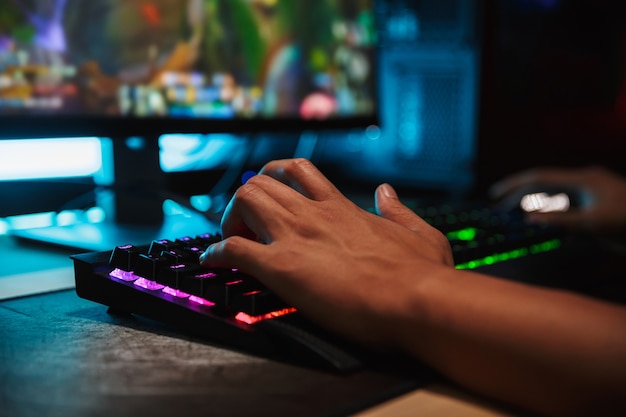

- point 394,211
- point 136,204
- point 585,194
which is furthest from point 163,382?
point 585,194

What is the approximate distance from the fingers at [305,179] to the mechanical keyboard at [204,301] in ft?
0.27

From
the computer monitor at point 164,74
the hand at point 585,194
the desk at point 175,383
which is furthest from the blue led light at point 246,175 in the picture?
the desk at point 175,383

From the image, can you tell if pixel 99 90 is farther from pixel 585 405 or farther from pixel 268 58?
pixel 585 405

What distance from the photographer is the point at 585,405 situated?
0.37 meters

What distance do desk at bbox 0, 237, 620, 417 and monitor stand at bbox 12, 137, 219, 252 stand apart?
382 mm

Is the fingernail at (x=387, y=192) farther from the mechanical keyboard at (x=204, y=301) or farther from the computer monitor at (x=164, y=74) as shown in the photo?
the computer monitor at (x=164, y=74)

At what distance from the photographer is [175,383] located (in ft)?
1.30

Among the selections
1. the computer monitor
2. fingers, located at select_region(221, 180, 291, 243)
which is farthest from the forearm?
the computer monitor

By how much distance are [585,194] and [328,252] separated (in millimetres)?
864

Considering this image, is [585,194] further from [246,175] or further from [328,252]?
[328,252]

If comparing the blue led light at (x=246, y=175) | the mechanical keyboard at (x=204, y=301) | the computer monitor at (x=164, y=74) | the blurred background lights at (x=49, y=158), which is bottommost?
the blue led light at (x=246, y=175)

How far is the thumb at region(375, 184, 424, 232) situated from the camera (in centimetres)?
56

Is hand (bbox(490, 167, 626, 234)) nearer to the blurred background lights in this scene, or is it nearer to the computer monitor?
the computer monitor

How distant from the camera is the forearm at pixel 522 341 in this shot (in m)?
0.37
